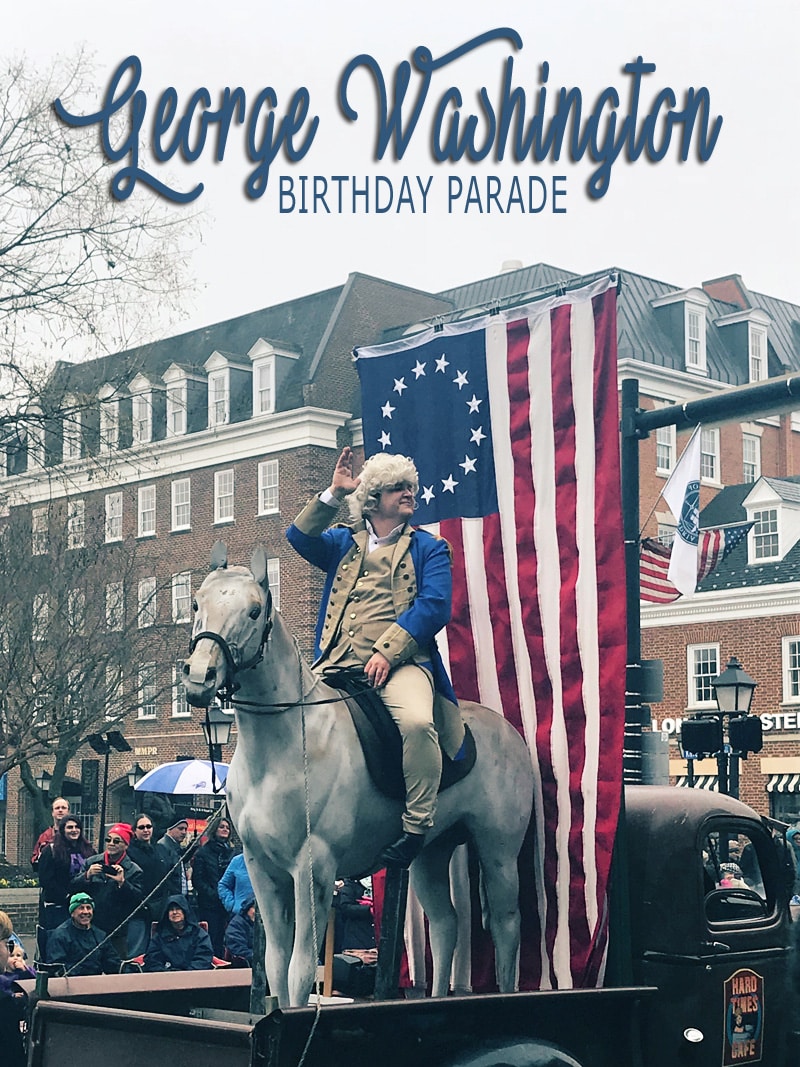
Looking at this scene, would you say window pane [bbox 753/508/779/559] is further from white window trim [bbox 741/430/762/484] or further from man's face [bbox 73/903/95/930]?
man's face [bbox 73/903/95/930]

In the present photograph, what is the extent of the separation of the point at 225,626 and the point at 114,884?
660 centimetres

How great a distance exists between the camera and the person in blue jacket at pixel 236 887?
11.9m

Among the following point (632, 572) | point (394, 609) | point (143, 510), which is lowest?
point (394, 609)

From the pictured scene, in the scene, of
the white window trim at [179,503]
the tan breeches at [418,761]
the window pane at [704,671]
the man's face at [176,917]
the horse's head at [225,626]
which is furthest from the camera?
the white window trim at [179,503]

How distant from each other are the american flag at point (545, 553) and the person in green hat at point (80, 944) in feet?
12.5

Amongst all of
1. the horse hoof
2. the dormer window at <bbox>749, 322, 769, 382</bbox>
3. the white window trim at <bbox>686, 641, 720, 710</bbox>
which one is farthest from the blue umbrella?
the dormer window at <bbox>749, 322, 769, 382</bbox>

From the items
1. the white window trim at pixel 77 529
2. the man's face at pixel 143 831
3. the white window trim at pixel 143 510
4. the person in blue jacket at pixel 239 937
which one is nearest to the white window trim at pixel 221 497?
the white window trim at pixel 143 510

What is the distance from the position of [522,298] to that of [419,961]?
10.9 ft

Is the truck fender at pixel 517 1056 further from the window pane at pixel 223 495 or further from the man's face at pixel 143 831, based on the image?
the window pane at pixel 223 495

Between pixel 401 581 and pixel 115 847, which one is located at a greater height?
pixel 401 581

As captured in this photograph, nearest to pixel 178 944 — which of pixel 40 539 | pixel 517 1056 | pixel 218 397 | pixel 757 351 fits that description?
pixel 517 1056

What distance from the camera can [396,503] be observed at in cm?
712

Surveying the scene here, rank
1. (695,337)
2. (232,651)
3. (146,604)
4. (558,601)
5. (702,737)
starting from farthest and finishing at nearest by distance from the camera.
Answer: (695,337) → (146,604) → (702,737) → (558,601) → (232,651)

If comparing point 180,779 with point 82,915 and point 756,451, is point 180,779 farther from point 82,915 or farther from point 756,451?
point 756,451
